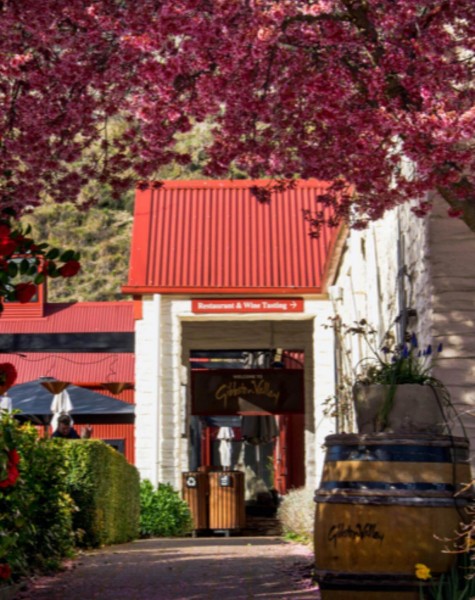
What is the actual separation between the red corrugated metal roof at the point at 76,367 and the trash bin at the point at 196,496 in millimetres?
12620

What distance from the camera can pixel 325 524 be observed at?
5293 mm

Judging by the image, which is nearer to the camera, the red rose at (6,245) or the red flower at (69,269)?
the red rose at (6,245)

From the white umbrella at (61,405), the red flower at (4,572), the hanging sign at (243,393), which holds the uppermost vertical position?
the hanging sign at (243,393)

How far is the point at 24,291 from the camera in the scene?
487cm

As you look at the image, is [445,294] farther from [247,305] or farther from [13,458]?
[247,305]

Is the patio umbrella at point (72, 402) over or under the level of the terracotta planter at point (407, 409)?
over

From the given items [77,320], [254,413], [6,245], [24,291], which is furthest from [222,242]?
[77,320]

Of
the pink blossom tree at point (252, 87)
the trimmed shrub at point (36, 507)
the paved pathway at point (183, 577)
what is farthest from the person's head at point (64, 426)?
the pink blossom tree at point (252, 87)

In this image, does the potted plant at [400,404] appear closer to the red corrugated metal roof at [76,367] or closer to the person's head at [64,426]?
the person's head at [64,426]

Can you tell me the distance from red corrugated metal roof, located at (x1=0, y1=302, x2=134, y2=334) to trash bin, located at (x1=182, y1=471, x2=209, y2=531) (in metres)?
14.8

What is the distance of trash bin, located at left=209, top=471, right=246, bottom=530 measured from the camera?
18.3 metres

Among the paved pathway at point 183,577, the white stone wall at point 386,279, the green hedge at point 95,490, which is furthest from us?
the green hedge at point 95,490

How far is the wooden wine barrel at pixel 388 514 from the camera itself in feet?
16.6

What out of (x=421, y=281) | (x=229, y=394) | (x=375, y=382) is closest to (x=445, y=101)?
(x=375, y=382)
